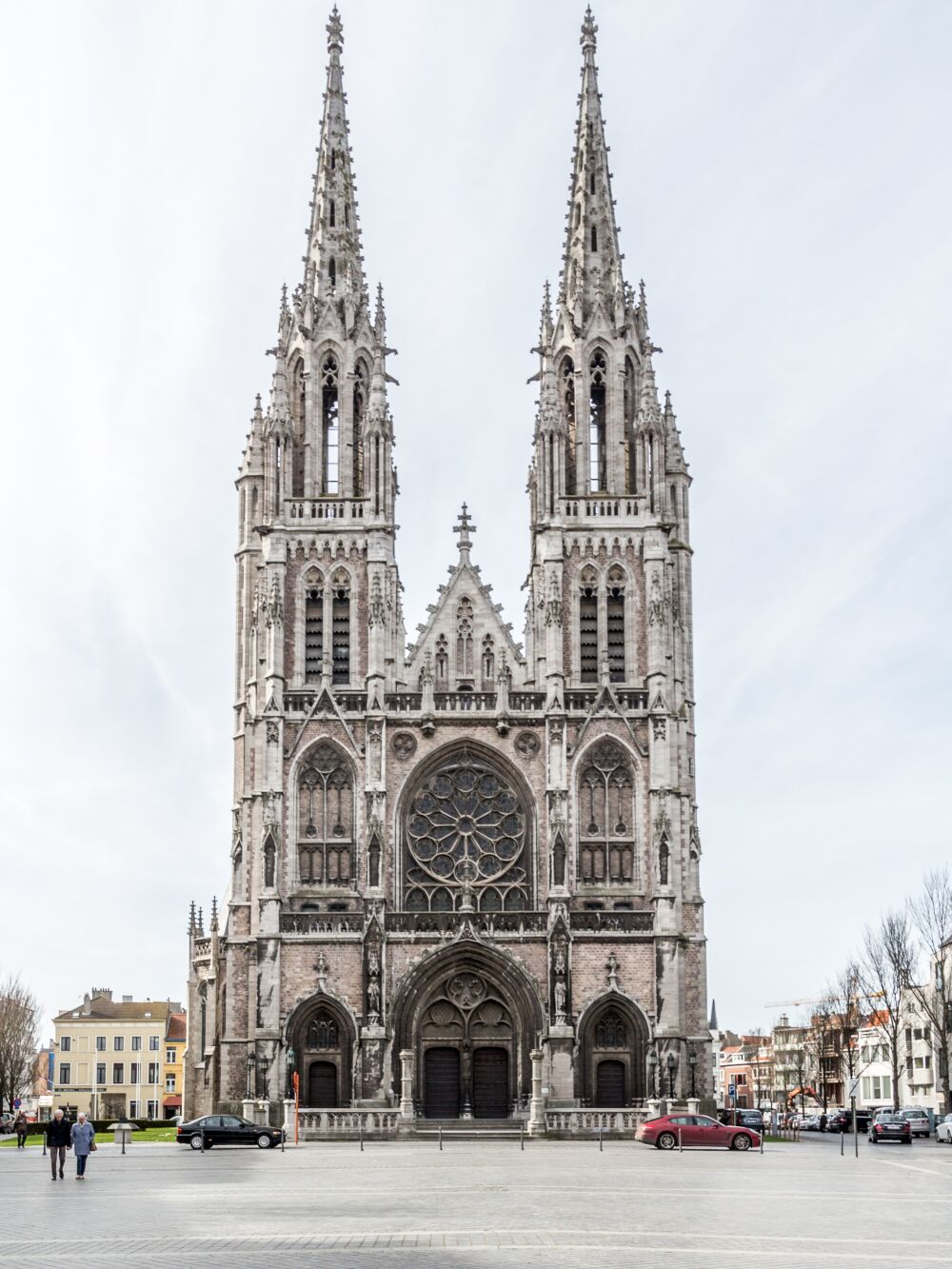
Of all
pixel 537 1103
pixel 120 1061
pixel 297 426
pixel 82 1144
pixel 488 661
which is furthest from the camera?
pixel 120 1061

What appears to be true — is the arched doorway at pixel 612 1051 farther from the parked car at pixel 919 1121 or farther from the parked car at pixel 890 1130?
the parked car at pixel 919 1121

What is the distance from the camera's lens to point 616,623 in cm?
6731

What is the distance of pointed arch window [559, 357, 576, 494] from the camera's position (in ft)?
228

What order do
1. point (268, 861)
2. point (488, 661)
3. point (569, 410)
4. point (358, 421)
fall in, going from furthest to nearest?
1. point (569, 410)
2. point (358, 421)
3. point (488, 661)
4. point (268, 861)

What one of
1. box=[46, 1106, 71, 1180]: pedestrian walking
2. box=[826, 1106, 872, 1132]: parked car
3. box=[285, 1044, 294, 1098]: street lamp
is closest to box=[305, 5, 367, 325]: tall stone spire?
box=[285, 1044, 294, 1098]: street lamp

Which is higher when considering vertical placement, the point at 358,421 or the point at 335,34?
Answer: the point at 335,34

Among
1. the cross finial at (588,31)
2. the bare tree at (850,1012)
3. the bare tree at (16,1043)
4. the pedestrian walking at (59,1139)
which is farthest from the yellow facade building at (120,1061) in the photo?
the pedestrian walking at (59,1139)

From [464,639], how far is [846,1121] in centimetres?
2377

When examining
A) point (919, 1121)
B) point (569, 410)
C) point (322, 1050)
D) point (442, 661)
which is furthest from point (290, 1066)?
point (569, 410)

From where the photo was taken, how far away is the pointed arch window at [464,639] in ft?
219

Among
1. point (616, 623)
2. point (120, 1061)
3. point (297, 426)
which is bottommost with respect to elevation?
point (120, 1061)

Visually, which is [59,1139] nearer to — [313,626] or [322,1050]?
[322,1050]

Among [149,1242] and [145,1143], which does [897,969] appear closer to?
[145,1143]

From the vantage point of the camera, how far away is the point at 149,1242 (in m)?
21.1
